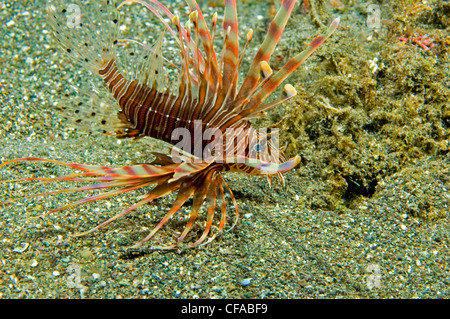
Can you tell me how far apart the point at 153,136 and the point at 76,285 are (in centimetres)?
131

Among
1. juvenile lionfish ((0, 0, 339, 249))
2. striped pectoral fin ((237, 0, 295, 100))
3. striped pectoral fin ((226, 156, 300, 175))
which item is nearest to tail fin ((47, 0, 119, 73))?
juvenile lionfish ((0, 0, 339, 249))

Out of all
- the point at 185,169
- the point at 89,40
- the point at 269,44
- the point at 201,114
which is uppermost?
the point at 89,40

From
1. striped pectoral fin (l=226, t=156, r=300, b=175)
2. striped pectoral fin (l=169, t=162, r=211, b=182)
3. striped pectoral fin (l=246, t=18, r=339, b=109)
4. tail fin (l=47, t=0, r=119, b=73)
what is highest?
tail fin (l=47, t=0, r=119, b=73)

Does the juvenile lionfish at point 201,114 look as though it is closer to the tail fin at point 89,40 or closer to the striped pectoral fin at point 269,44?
the striped pectoral fin at point 269,44

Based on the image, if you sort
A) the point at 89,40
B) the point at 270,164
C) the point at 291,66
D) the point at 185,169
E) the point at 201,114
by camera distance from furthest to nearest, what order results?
the point at 89,40
the point at 201,114
the point at 291,66
the point at 185,169
the point at 270,164

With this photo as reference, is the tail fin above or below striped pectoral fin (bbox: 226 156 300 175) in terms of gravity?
above

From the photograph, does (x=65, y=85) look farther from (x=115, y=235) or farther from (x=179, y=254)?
(x=179, y=254)

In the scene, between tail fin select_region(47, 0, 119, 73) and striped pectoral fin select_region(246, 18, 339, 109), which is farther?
tail fin select_region(47, 0, 119, 73)

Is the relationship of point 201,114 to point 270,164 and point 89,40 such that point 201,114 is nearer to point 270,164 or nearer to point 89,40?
point 270,164

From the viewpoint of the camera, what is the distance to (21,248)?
2.69 meters

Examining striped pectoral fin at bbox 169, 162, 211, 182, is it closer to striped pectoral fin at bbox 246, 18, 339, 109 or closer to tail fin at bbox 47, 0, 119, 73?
striped pectoral fin at bbox 246, 18, 339, 109

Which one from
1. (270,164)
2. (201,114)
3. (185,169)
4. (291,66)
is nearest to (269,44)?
(291,66)

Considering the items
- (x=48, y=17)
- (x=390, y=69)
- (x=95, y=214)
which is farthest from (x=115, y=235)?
(x=390, y=69)

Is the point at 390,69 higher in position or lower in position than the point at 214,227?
higher
